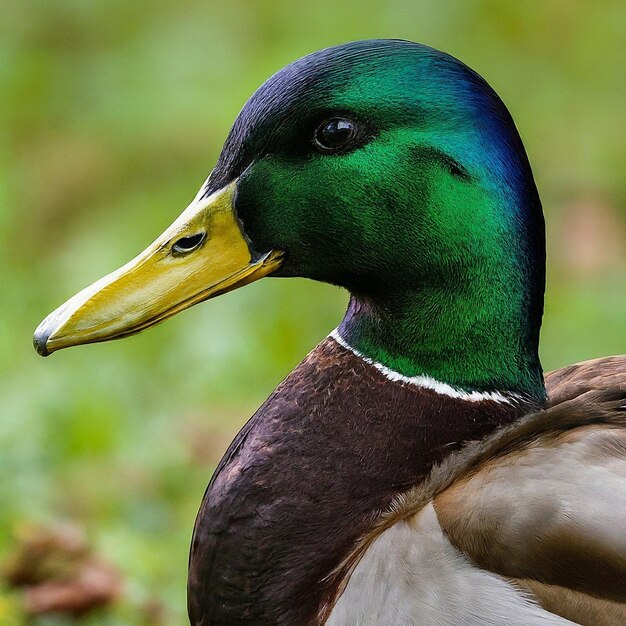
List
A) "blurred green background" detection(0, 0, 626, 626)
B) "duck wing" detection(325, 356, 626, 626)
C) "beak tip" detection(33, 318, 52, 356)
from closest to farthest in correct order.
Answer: "duck wing" detection(325, 356, 626, 626) < "beak tip" detection(33, 318, 52, 356) < "blurred green background" detection(0, 0, 626, 626)

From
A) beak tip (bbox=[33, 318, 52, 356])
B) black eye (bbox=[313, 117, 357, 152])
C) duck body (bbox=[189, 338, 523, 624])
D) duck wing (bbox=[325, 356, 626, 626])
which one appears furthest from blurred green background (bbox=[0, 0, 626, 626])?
black eye (bbox=[313, 117, 357, 152])

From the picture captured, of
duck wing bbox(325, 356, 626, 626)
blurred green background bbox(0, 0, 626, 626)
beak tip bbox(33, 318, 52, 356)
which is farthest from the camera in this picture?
blurred green background bbox(0, 0, 626, 626)

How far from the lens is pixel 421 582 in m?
2.05

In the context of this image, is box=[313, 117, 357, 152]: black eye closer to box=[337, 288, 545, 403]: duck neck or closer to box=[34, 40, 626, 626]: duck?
box=[34, 40, 626, 626]: duck

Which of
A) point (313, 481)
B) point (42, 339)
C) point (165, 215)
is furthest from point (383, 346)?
point (165, 215)

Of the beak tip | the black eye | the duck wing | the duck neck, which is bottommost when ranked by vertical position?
the duck wing

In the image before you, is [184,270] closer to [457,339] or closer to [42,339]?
[42,339]

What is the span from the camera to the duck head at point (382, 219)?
7.02ft

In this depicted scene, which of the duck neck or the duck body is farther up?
the duck neck

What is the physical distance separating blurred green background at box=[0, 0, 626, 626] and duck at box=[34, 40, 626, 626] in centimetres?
84

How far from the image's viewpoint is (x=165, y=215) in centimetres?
504

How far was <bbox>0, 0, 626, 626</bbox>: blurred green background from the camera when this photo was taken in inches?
137

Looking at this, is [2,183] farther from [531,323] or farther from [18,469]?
[531,323]

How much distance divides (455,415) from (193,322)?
2.20 m
